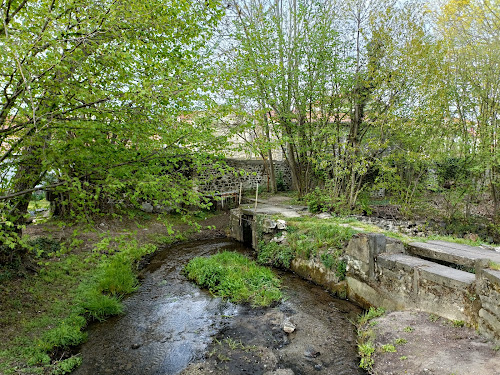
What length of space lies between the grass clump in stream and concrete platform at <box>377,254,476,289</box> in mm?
2379

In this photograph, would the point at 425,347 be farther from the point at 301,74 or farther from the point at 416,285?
the point at 301,74

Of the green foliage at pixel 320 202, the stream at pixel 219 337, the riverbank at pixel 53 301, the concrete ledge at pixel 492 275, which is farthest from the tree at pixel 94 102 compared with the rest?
the green foliage at pixel 320 202

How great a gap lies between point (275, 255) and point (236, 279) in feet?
6.02

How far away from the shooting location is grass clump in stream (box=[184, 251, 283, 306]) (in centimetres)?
622

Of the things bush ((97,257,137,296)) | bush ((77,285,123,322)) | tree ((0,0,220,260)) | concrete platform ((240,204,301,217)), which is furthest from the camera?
concrete platform ((240,204,301,217))

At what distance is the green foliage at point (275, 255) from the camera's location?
797cm

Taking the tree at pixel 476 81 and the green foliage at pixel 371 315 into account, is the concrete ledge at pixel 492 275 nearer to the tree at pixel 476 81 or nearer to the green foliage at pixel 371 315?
the green foliage at pixel 371 315

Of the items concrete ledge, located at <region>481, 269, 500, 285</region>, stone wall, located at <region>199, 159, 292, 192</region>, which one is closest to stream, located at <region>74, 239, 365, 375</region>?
concrete ledge, located at <region>481, 269, 500, 285</region>

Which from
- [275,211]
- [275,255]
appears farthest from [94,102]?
[275,211]

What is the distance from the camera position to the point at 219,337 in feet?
16.0

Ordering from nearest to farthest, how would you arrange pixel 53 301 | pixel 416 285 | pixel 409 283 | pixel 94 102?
pixel 94 102 < pixel 416 285 < pixel 409 283 < pixel 53 301

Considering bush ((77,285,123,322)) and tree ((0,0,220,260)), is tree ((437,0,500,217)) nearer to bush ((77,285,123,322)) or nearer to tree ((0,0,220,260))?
tree ((0,0,220,260))

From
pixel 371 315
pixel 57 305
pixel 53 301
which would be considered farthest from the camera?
pixel 53 301

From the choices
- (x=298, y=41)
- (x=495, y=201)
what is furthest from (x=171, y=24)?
(x=495, y=201)
